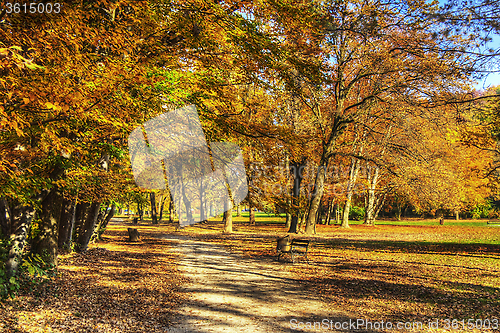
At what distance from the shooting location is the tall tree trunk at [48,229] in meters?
10.2

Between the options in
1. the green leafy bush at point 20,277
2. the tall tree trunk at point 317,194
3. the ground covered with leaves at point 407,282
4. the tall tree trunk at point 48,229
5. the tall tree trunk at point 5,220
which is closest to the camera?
the green leafy bush at point 20,277

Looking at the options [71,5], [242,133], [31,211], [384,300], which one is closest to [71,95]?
[71,5]

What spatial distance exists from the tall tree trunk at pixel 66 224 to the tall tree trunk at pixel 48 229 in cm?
234

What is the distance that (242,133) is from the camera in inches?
327

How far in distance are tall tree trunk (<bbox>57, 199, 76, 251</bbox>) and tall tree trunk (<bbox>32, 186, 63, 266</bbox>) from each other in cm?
234

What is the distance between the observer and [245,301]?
26.5ft

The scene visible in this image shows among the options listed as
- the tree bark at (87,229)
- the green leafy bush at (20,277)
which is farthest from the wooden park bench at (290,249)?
the green leafy bush at (20,277)

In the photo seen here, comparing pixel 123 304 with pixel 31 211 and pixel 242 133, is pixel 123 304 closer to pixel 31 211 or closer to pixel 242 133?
pixel 31 211

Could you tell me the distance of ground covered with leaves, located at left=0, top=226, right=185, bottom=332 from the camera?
625 centimetres

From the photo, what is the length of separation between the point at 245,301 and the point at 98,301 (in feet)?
10.5

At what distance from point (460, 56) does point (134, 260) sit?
14.1 m

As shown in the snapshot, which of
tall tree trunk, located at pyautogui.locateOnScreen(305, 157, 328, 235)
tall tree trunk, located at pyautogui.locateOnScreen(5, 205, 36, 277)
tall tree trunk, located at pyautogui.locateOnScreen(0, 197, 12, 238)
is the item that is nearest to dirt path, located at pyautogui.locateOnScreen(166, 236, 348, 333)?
tall tree trunk, located at pyautogui.locateOnScreen(5, 205, 36, 277)
